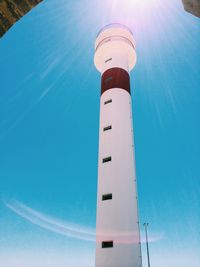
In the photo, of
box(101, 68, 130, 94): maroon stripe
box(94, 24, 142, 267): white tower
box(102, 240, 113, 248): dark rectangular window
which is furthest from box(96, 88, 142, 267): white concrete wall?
box(101, 68, 130, 94): maroon stripe

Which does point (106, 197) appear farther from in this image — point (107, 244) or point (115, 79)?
point (115, 79)

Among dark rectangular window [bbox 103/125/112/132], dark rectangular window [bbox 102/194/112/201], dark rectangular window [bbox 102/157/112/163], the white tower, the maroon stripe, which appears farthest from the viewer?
the maroon stripe

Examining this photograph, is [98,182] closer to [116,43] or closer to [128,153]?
[128,153]

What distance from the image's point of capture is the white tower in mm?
11577

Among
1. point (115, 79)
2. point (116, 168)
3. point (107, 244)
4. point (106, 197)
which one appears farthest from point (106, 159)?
point (115, 79)

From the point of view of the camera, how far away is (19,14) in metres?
3.41

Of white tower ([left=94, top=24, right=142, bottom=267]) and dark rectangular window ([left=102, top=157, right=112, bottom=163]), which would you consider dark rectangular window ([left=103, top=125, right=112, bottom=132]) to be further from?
dark rectangular window ([left=102, top=157, right=112, bottom=163])

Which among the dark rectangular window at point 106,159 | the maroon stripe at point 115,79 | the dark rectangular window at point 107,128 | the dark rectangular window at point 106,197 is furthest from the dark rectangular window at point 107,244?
the maroon stripe at point 115,79

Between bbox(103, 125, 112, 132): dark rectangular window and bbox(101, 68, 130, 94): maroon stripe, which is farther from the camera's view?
bbox(101, 68, 130, 94): maroon stripe

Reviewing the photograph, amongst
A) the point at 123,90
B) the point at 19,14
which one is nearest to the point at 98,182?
the point at 123,90

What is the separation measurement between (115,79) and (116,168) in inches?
318

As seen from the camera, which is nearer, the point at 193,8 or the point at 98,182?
the point at 193,8

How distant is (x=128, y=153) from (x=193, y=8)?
39.0ft

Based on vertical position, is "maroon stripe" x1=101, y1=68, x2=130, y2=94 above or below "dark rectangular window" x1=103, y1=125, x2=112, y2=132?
above
